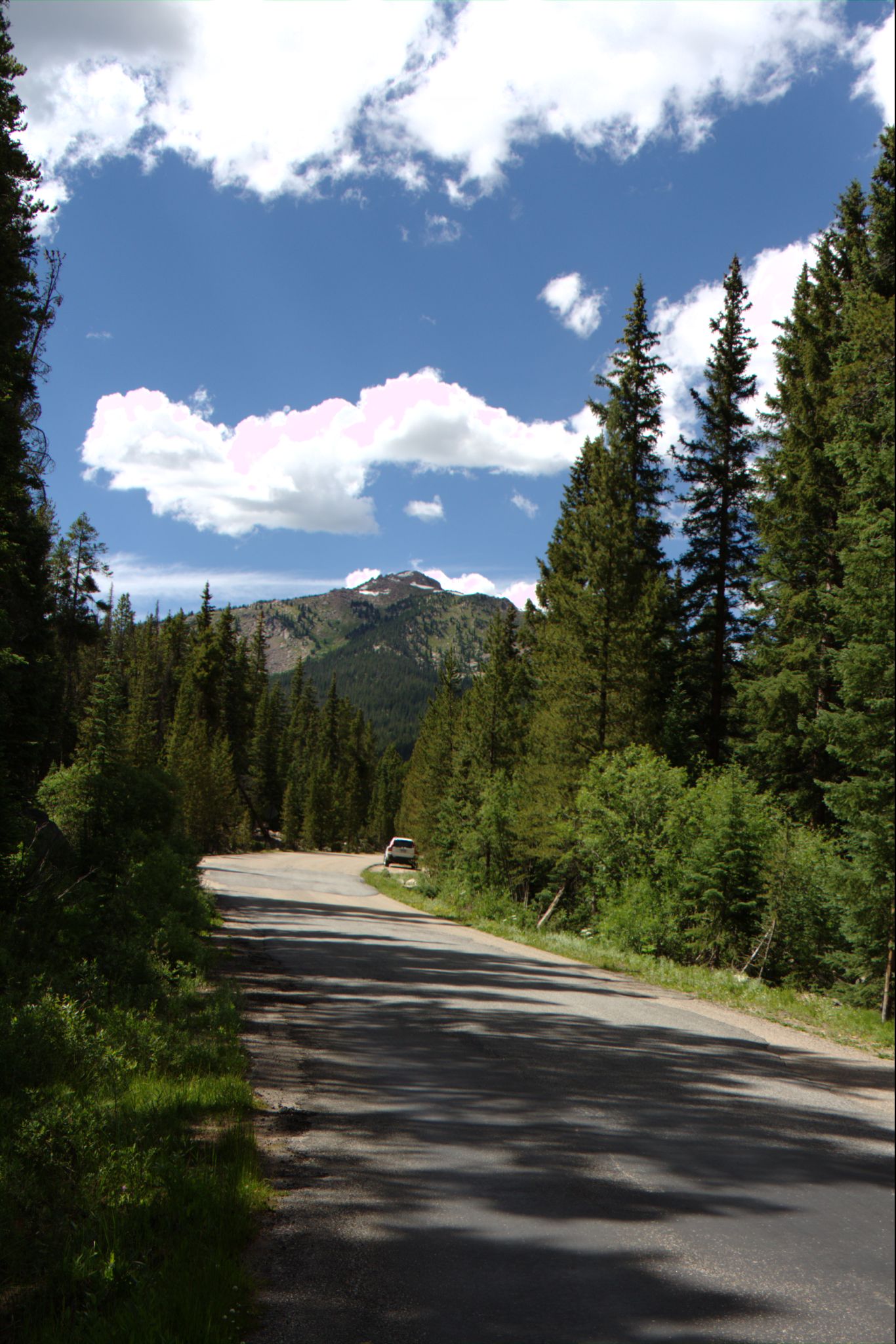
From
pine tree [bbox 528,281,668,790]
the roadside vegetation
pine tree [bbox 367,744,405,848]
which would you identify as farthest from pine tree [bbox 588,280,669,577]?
pine tree [bbox 367,744,405,848]

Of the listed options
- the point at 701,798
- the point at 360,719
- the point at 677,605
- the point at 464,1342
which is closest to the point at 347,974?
the point at 701,798

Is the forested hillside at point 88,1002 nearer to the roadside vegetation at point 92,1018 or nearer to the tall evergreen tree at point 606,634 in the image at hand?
the roadside vegetation at point 92,1018

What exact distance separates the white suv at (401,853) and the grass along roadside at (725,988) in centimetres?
3047

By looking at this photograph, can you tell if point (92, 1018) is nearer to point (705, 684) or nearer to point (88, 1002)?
point (88, 1002)

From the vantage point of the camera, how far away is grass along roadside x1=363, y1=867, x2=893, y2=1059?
5.65 m

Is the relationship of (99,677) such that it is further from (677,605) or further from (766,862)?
(677,605)

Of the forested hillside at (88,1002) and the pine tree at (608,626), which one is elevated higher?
the pine tree at (608,626)

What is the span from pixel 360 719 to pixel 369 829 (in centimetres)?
2691

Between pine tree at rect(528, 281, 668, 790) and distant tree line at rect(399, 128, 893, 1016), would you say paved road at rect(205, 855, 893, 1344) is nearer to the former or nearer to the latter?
distant tree line at rect(399, 128, 893, 1016)

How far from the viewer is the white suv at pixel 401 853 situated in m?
59.1

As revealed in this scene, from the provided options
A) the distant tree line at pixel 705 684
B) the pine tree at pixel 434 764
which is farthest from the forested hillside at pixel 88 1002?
the pine tree at pixel 434 764

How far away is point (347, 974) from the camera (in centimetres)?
1378

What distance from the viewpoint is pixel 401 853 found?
196 ft

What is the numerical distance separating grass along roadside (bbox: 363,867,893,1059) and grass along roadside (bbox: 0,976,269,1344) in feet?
10.3
